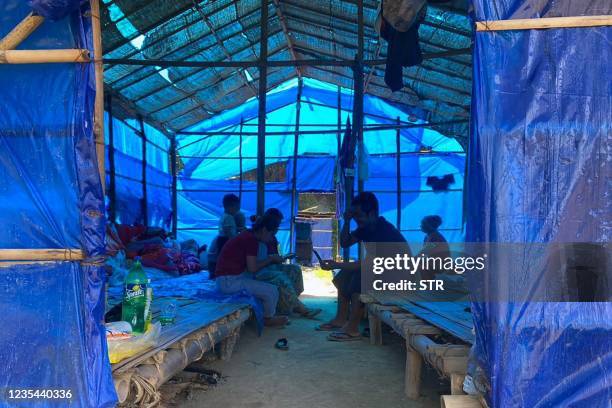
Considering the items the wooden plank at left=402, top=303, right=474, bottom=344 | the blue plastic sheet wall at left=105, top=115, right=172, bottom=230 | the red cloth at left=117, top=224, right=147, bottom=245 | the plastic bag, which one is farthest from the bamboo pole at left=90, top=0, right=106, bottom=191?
the blue plastic sheet wall at left=105, top=115, right=172, bottom=230

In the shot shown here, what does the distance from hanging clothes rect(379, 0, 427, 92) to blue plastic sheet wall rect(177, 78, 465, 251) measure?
8069 millimetres

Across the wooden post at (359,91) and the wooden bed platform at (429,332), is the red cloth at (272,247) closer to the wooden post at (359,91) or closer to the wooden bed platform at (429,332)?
the wooden post at (359,91)

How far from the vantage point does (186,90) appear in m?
10.5

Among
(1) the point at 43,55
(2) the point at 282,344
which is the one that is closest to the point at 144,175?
(2) the point at 282,344

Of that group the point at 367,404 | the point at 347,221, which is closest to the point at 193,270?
the point at 347,221

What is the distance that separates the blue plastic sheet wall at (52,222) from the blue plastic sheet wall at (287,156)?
31.6 ft

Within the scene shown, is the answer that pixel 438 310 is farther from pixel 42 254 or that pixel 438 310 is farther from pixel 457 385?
pixel 42 254

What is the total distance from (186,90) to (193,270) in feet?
13.3

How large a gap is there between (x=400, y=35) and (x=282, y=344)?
3.05 metres

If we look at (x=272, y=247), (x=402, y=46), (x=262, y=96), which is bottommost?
(x=272, y=247)

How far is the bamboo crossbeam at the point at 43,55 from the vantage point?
2.23m

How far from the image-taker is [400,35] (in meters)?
3.30

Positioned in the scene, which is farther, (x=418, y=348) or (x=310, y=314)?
(x=310, y=314)

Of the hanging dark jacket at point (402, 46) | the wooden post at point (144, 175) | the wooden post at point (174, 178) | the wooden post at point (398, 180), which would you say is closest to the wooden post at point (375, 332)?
the hanging dark jacket at point (402, 46)
